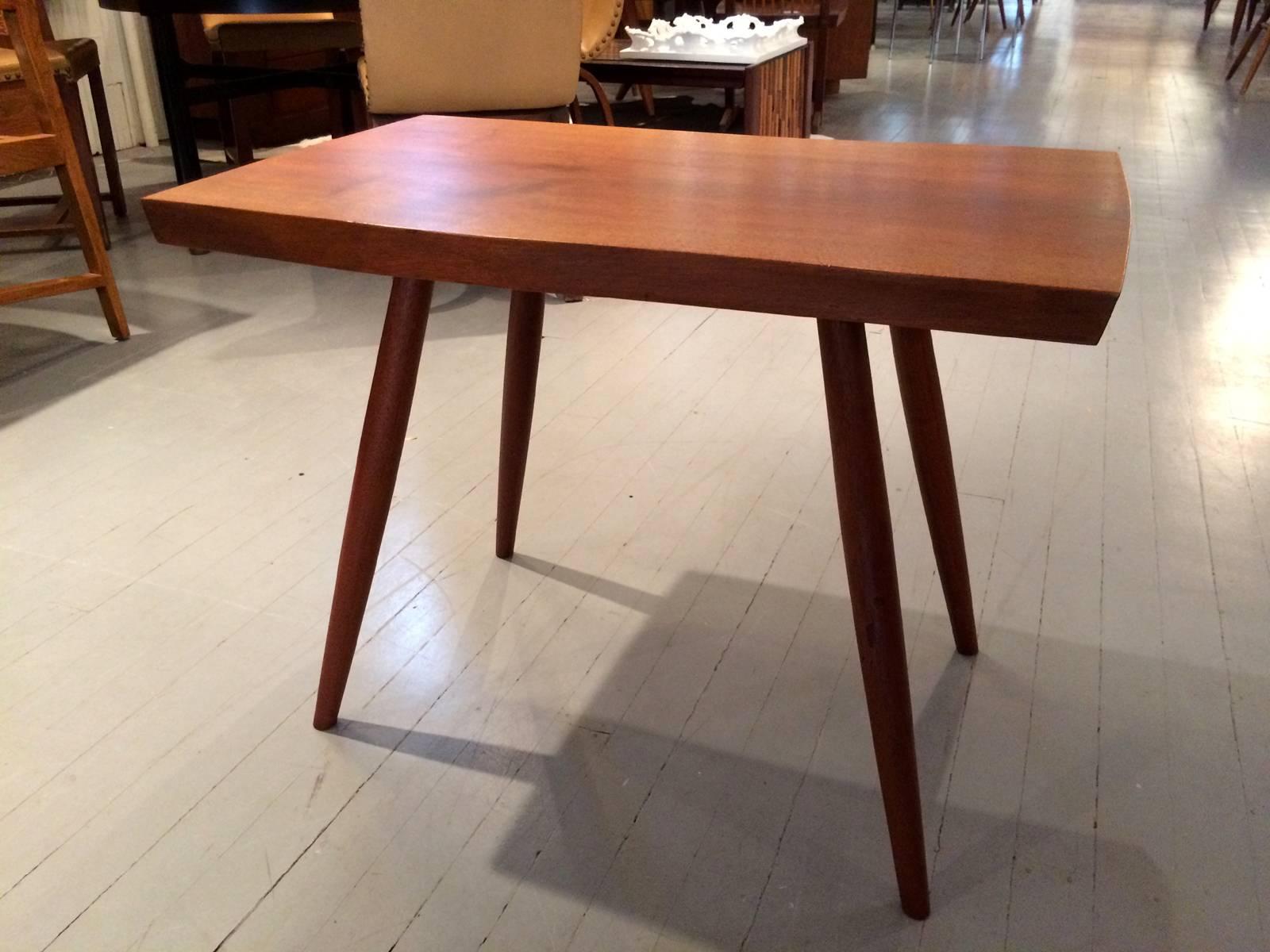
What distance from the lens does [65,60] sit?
228 centimetres

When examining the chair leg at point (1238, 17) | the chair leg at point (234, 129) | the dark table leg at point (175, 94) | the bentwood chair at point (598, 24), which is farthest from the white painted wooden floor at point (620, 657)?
the chair leg at point (1238, 17)

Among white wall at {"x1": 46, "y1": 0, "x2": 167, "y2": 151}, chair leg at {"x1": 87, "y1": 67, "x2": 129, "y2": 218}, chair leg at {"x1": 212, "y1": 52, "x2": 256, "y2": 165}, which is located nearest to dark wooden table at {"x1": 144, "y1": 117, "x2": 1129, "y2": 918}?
chair leg at {"x1": 212, "y1": 52, "x2": 256, "y2": 165}

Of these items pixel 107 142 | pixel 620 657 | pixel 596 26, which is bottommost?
pixel 620 657

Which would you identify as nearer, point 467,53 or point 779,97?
point 467,53

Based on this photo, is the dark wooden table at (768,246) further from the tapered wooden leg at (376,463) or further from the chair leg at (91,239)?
the chair leg at (91,239)

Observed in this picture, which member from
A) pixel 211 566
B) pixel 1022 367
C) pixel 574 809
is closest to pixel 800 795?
pixel 574 809

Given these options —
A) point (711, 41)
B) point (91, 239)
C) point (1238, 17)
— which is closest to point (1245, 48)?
point (1238, 17)

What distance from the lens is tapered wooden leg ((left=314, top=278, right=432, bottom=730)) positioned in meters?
0.90

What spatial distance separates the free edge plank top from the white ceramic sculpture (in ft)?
5.75

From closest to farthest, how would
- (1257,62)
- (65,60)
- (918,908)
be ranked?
(918,908) < (65,60) < (1257,62)

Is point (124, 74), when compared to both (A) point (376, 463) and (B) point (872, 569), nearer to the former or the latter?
(A) point (376, 463)

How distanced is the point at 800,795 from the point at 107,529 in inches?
39.0

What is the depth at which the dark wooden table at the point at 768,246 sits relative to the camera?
2.22ft

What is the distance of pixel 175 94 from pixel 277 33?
0.70m
